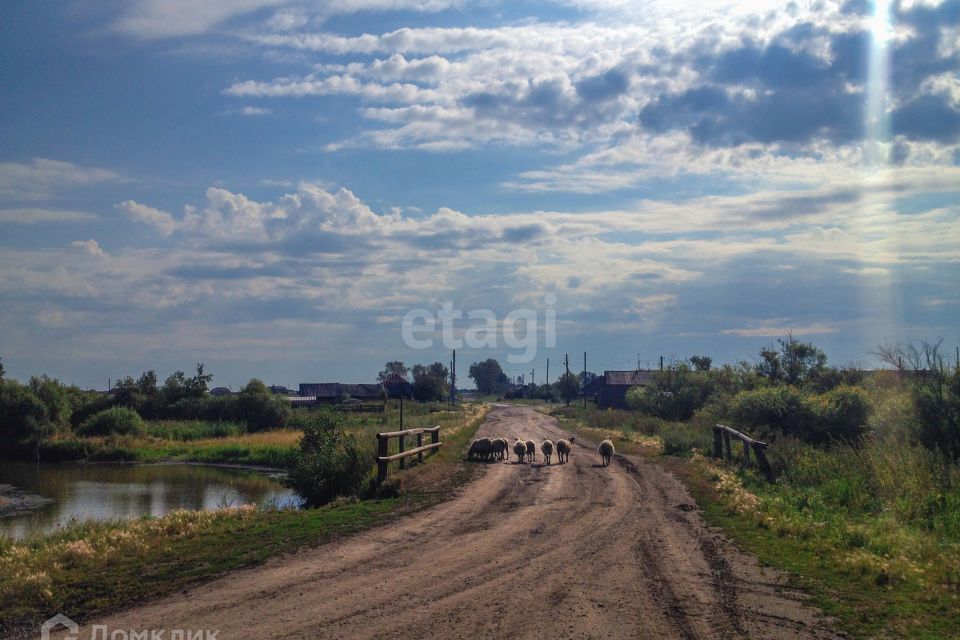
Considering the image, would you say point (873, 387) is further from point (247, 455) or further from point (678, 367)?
point (247, 455)

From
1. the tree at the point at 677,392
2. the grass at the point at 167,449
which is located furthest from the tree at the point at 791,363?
the grass at the point at 167,449

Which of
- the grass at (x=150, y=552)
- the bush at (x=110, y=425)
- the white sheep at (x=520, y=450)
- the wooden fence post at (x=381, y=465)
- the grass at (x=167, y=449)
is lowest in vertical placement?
the grass at (x=167, y=449)

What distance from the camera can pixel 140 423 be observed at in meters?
57.6

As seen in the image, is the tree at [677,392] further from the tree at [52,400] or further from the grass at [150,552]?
the tree at [52,400]

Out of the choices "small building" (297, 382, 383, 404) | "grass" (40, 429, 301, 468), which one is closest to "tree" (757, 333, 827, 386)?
"grass" (40, 429, 301, 468)

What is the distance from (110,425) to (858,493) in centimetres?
5439

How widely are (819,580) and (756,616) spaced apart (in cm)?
193

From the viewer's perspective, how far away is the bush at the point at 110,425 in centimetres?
5541

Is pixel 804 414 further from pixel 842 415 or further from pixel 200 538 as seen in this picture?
pixel 200 538

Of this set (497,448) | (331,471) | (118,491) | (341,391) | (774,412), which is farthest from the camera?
(341,391)

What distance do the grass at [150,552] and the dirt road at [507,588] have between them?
557 millimetres

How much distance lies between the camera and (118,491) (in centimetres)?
3142

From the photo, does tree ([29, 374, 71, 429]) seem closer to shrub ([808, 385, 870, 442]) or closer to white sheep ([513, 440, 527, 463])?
white sheep ([513, 440, 527, 463])

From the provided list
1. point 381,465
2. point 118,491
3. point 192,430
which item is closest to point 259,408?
point 192,430
